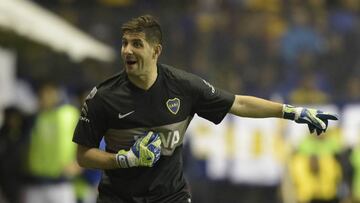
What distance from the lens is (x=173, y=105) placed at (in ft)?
23.1

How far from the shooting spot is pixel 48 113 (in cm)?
1237

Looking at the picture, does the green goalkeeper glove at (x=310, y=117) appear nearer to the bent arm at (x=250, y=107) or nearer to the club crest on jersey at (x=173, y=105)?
the bent arm at (x=250, y=107)

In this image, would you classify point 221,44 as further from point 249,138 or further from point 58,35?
point 58,35

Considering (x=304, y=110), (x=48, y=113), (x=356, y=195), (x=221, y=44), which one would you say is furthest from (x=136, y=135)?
(x=221, y=44)

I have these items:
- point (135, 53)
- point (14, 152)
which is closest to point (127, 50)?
point (135, 53)

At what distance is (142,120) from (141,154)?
1.02 feet

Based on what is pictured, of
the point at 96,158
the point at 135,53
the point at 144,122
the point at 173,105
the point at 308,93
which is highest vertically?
the point at 308,93

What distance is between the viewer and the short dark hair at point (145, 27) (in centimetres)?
683

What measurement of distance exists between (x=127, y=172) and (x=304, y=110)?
4.25 feet

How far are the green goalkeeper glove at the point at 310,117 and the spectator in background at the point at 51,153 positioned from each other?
5143mm

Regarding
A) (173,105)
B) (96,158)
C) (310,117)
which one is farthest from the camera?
(310,117)

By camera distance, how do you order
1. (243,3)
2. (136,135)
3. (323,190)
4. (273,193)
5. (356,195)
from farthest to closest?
(243,3), (273,193), (356,195), (323,190), (136,135)

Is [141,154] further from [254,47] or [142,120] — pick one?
[254,47]

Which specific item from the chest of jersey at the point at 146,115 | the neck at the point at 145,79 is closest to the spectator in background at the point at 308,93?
the chest of jersey at the point at 146,115
